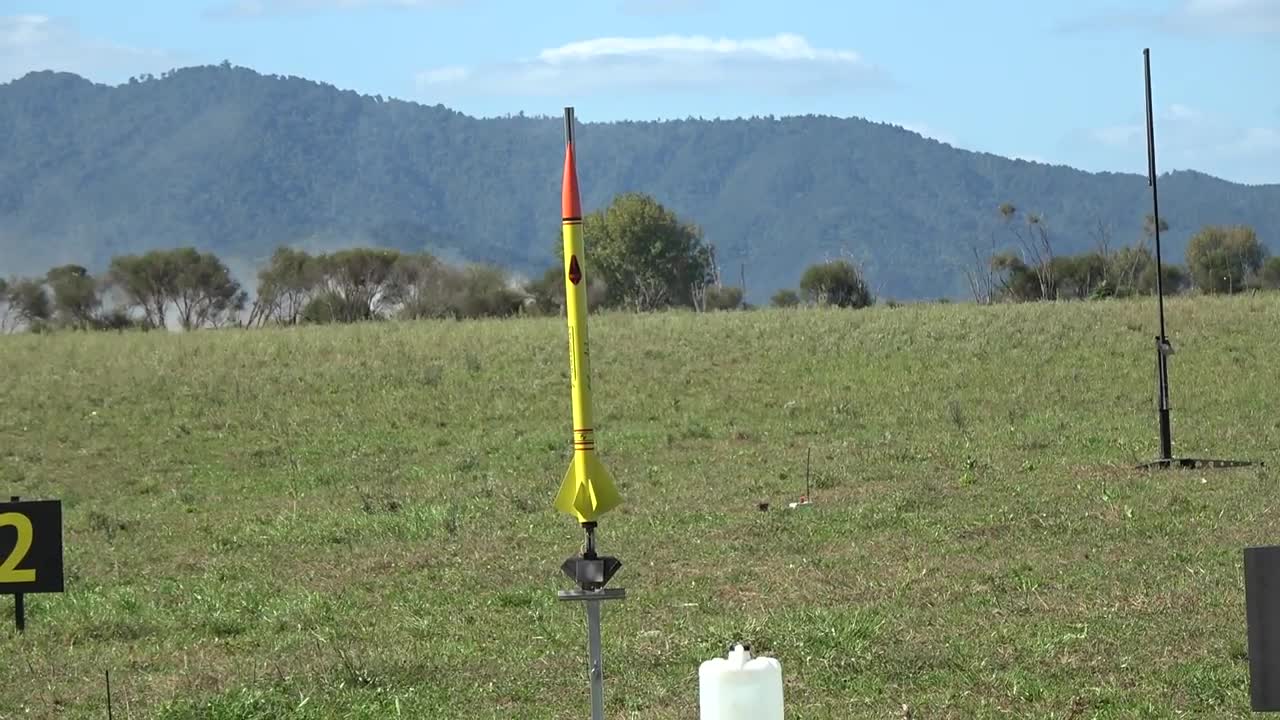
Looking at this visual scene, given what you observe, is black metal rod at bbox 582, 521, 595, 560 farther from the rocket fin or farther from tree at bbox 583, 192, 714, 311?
tree at bbox 583, 192, 714, 311

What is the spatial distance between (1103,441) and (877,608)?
11.1 meters

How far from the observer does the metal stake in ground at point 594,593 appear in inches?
280

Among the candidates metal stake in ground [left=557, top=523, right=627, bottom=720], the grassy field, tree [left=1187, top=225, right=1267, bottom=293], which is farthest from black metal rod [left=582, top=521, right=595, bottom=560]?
tree [left=1187, top=225, right=1267, bottom=293]

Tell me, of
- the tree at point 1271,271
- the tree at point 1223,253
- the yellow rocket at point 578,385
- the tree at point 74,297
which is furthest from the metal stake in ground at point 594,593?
the tree at point 74,297

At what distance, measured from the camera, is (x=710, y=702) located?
5762 mm

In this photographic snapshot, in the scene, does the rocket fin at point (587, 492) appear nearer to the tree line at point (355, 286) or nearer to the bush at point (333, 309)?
the bush at point (333, 309)

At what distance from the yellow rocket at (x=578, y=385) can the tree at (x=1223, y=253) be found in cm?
7190

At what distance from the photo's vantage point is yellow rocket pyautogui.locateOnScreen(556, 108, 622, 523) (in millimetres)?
7125

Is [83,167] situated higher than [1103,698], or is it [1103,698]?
[83,167]

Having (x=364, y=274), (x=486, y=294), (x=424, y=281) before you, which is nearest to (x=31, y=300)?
(x=364, y=274)

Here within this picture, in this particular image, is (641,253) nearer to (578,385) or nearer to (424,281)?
(424,281)

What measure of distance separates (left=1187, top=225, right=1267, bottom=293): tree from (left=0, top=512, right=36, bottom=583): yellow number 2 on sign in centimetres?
6964

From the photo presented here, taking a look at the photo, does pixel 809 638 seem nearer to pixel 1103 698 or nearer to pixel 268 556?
pixel 1103 698

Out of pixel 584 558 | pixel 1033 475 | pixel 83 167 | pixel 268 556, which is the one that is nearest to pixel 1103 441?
pixel 1033 475
